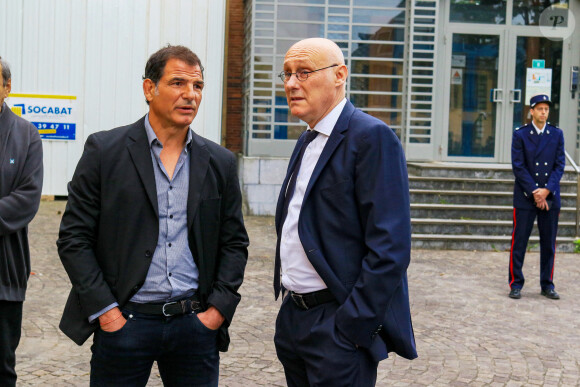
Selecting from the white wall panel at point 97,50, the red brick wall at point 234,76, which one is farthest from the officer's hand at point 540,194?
the red brick wall at point 234,76

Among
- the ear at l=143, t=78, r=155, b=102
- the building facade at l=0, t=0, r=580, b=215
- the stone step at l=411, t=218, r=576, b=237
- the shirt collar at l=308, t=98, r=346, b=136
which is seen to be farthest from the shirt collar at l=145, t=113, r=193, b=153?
the building facade at l=0, t=0, r=580, b=215

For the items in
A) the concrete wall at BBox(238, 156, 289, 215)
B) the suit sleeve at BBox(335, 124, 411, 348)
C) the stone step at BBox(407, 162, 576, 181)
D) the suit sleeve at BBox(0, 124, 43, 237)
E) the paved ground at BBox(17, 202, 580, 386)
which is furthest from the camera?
the concrete wall at BBox(238, 156, 289, 215)

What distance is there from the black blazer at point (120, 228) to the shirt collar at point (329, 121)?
507 mm

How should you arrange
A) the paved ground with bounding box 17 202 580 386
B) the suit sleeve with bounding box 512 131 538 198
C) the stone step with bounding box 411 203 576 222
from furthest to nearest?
the stone step with bounding box 411 203 576 222 → the suit sleeve with bounding box 512 131 538 198 → the paved ground with bounding box 17 202 580 386

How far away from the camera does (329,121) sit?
317 cm

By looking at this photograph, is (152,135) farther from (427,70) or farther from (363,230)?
(427,70)

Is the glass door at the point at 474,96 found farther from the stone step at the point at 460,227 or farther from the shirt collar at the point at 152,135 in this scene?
the shirt collar at the point at 152,135

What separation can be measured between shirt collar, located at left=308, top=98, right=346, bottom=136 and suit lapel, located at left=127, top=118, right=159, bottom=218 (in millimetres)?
700

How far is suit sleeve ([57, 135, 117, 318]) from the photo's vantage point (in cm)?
311

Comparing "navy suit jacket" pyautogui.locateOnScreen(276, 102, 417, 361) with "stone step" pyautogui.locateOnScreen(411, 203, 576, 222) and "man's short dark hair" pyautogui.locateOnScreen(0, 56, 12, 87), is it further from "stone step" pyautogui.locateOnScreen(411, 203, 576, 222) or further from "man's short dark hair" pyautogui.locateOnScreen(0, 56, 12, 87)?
"stone step" pyautogui.locateOnScreen(411, 203, 576, 222)

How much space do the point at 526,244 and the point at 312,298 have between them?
6.02m

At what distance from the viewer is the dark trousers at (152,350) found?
10.3 feet

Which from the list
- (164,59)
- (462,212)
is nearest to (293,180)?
(164,59)

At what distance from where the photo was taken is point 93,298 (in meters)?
3.10
